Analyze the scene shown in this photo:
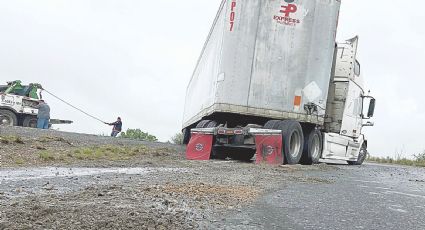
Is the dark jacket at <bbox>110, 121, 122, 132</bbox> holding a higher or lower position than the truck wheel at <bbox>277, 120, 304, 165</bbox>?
lower

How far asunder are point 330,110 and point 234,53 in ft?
13.2

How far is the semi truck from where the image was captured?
918 inches

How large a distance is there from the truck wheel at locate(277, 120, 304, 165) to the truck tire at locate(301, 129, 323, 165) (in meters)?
0.62

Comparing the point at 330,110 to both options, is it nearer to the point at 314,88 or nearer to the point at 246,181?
the point at 314,88

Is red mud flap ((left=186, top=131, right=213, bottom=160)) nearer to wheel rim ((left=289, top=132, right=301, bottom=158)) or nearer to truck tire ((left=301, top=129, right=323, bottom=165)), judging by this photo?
wheel rim ((left=289, top=132, right=301, bottom=158))

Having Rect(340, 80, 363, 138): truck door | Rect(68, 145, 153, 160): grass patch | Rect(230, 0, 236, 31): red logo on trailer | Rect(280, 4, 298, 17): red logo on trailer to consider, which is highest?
Rect(280, 4, 298, 17): red logo on trailer

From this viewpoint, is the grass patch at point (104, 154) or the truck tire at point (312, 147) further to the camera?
the truck tire at point (312, 147)

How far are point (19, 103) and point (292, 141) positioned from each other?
57.7 ft

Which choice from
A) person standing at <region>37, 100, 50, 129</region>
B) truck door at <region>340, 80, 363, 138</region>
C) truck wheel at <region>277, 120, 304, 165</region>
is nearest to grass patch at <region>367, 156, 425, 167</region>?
truck door at <region>340, 80, 363, 138</region>

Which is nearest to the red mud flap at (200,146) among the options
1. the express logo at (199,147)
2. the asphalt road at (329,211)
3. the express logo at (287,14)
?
the express logo at (199,147)

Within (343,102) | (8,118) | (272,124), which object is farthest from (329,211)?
(8,118)

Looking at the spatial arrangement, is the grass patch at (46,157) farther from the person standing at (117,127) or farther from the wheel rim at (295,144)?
the person standing at (117,127)

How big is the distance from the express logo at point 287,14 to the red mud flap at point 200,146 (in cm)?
289

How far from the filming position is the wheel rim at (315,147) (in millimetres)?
11477
